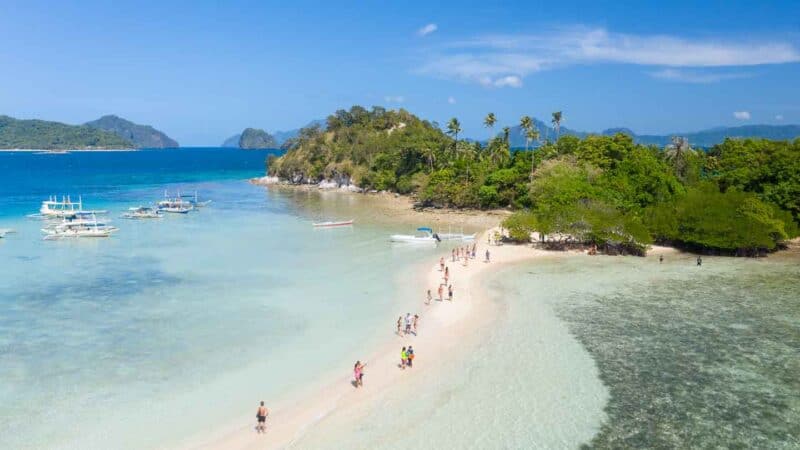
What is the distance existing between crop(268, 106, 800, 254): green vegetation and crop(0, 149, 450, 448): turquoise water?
46.2 ft

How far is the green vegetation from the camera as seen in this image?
149 ft

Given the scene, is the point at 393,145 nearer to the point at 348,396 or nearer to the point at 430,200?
the point at 430,200

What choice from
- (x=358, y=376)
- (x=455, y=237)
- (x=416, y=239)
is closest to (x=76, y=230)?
(x=416, y=239)

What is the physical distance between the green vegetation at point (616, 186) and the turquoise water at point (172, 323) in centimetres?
1408

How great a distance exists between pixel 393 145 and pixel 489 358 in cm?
9218

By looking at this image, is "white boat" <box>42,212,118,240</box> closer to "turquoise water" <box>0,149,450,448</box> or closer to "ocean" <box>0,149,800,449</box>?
"turquoise water" <box>0,149,450,448</box>

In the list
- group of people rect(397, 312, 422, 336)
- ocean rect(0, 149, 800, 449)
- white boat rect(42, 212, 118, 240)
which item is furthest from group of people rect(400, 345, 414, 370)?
white boat rect(42, 212, 118, 240)

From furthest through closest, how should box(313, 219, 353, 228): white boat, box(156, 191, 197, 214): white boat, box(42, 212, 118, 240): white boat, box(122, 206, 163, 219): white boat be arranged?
box(156, 191, 197, 214): white boat
box(122, 206, 163, 219): white boat
box(313, 219, 353, 228): white boat
box(42, 212, 118, 240): white boat

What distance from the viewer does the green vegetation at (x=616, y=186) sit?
149 ft

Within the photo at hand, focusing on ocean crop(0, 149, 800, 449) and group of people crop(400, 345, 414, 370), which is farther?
group of people crop(400, 345, 414, 370)

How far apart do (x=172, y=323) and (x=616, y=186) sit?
4155 cm

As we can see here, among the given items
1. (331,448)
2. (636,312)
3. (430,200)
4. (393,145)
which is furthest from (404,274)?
(393,145)

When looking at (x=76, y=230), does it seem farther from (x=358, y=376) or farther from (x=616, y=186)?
(x=616, y=186)

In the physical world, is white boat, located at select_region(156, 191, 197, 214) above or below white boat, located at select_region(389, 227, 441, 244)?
above
